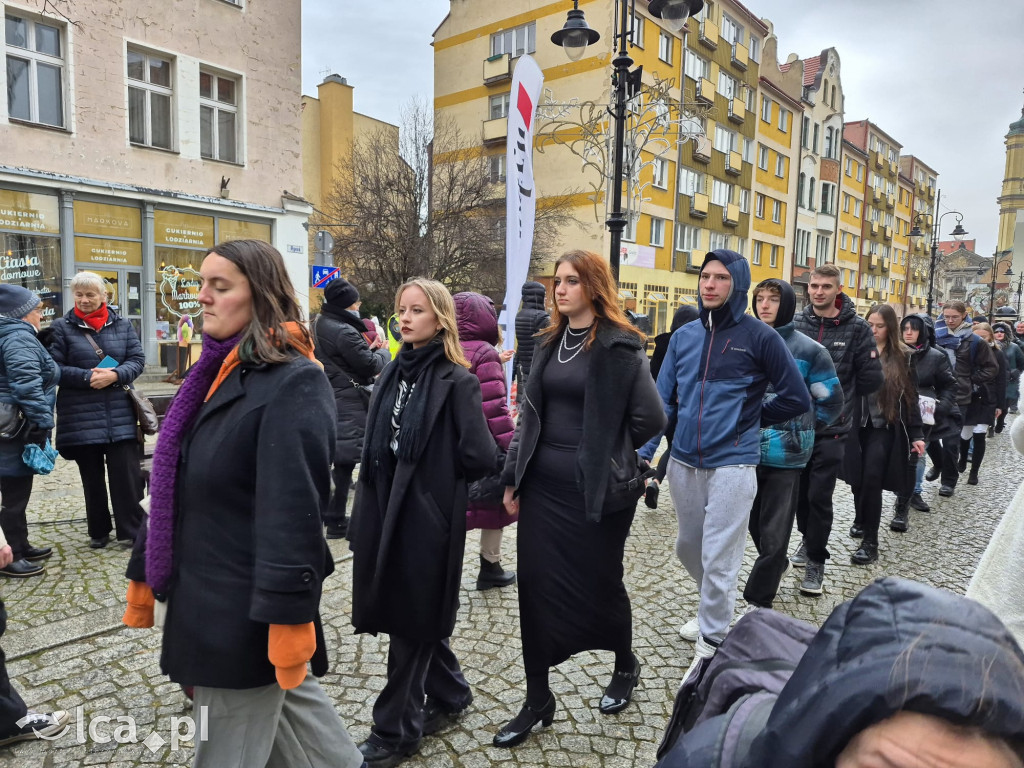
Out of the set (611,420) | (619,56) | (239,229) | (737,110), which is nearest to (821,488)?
(611,420)

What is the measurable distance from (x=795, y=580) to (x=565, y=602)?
8.80 feet

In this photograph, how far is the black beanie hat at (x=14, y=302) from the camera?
4.30 meters

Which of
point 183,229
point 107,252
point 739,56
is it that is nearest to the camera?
point 107,252

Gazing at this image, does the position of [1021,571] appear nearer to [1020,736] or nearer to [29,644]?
[1020,736]

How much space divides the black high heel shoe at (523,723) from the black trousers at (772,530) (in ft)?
5.37

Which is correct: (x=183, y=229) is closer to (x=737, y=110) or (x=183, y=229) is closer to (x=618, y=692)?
(x=618, y=692)

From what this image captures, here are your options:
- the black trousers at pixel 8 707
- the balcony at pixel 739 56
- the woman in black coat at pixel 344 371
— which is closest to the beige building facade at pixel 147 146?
the woman in black coat at pixel 344 371

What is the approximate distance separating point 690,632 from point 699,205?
1194 inches

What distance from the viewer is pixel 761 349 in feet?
11.3

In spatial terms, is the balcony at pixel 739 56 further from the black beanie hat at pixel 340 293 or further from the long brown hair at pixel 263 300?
the long brown hair at pixel 263 300

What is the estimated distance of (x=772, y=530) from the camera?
13.1 feet

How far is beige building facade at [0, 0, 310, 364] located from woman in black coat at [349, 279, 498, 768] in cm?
1393

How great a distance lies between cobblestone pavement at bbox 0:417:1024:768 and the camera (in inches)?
109

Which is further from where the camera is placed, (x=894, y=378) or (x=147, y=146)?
(x=147, y=146)
